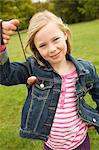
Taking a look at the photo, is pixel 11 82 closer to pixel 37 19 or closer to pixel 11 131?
pixel 37 19

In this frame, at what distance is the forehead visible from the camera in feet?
8.14

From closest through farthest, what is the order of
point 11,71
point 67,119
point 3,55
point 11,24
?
point 11,24
point 3,55
point 11,71
point 67,119

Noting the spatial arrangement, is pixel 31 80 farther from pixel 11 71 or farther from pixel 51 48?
pixel 51 48

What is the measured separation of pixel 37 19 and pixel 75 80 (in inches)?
20.3

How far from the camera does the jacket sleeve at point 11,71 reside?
8.00ft

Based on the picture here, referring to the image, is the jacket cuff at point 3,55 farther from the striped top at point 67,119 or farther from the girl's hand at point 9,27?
the striped top at point 67,119

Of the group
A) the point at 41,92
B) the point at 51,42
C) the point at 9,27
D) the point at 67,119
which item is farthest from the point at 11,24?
the point at 67,119

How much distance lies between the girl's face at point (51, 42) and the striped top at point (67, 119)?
20 centimetres

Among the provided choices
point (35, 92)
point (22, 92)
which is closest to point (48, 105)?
point (35, 92)

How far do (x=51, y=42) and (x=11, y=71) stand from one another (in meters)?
0.34

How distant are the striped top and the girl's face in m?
0.20

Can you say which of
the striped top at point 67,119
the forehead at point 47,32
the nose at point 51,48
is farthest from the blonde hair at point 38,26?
the striped top at point 67,119

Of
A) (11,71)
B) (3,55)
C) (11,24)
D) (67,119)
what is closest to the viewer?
(11,24)

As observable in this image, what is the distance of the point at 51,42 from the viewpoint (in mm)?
2496
